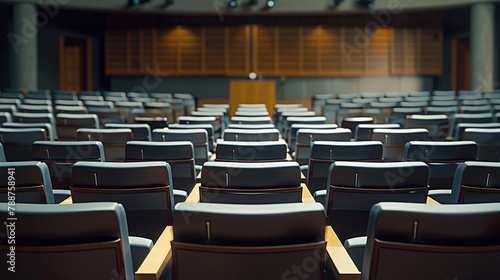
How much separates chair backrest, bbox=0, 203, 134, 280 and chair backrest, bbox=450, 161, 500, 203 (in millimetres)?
1694

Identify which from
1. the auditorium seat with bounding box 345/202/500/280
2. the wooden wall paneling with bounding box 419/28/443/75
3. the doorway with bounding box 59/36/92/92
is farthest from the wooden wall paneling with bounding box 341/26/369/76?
the auditorium seat with bounding box 345/202/500/280

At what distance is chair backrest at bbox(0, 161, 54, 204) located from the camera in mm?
2160

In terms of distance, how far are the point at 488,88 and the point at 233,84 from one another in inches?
301

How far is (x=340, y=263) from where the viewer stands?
1.42m

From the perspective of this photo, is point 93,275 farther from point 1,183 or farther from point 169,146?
point 169,146

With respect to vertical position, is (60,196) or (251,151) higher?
(251,151)

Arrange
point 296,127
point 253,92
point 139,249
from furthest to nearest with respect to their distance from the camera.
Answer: point 253,92
point 296,127
point 139,249

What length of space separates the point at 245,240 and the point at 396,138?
322 cm

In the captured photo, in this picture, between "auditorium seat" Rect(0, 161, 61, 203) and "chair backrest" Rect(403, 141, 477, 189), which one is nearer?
"auditorium seat" Rect(0, 161, 61, 203)

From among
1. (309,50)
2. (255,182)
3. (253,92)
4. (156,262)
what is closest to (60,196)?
(255,182)

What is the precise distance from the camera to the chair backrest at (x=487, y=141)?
13.3ft

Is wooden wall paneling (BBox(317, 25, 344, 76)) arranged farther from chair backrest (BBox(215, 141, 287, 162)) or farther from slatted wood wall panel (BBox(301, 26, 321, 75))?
chair backrest (BBox(215, 141, 287, 162))

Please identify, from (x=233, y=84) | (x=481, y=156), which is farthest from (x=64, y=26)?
(x=481, y=156)

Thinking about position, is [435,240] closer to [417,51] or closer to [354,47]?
[354,47]
